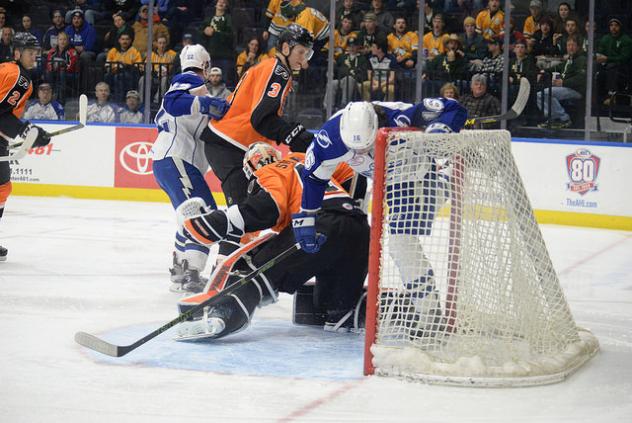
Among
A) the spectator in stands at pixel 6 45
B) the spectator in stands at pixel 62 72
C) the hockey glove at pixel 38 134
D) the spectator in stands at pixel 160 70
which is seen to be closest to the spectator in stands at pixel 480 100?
the spectator in stands at pixel 160 70

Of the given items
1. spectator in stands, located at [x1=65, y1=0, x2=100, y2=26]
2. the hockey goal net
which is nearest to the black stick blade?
the hockey goal net

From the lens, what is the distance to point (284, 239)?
4023 millimetres

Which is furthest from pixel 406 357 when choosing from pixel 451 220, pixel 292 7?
pixel 292 7

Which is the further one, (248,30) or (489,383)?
(248,30)

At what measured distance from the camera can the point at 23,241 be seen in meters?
6.73

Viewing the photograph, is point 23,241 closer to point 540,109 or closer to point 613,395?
point 540,109

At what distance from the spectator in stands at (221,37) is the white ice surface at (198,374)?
3.66 m

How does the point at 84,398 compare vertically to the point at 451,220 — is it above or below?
below

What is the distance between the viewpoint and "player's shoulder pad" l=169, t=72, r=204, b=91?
5.01 meters

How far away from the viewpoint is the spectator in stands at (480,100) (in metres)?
8.04

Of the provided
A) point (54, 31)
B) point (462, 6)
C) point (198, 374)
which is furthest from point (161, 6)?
point (198, 374)

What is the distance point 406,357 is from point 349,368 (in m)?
0.27

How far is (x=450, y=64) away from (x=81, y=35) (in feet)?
11.6

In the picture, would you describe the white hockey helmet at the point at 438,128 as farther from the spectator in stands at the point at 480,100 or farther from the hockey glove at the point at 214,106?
the spectator in stands at the point at 480,100
